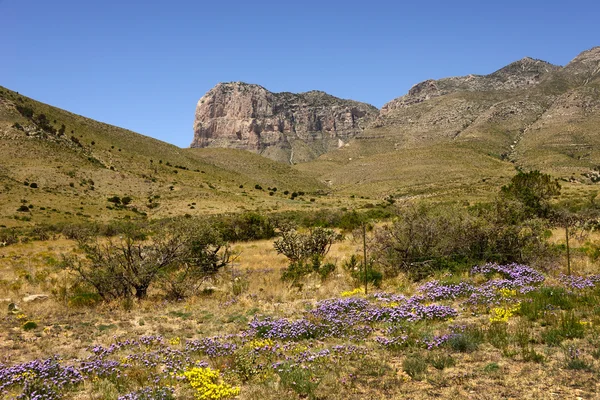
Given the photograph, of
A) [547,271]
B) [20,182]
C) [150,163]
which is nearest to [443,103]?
[150,163]

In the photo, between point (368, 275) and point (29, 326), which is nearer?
point (29, 326)

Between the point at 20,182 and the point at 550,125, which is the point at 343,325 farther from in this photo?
the point at 550,125

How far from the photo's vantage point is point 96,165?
72.8 metres

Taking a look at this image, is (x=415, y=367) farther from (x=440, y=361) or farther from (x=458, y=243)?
(x=458, y=243)

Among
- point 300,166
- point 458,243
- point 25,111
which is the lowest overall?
point 458,243

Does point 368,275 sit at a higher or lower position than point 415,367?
higher

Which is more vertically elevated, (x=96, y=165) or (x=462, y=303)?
(x=96, y=165)

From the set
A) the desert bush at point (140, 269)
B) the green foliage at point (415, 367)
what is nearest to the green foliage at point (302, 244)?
the desert bush at point (140, 269)

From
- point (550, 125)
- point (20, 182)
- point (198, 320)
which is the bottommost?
point (198, 320)

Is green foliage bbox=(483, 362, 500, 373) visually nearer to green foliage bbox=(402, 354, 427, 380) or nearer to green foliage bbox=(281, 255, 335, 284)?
green foliage bbox=(402, 354, 427, 380)

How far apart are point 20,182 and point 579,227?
64983mm

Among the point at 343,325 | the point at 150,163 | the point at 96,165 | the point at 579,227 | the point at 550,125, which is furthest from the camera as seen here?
the point at 550,125

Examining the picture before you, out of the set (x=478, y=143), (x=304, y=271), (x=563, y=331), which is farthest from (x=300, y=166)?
(x=563, y=331)

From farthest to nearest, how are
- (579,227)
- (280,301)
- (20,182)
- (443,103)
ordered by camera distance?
(443,103) < (20,182) < (579,227) < (280,301)
